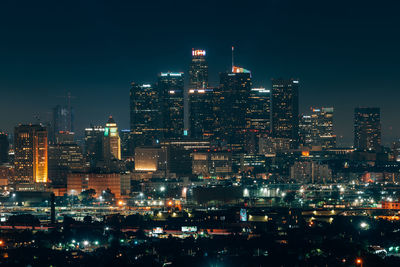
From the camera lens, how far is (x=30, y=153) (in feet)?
544

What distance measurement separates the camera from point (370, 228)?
91.9 metres

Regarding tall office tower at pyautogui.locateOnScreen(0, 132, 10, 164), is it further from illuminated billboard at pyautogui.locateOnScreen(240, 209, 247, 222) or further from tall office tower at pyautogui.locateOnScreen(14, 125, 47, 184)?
illuminated billboard at pyautogui.locateOnScreen(240, 209, 247, 222)

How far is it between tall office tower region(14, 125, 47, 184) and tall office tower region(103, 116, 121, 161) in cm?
2504

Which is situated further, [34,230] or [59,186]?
[59,186]

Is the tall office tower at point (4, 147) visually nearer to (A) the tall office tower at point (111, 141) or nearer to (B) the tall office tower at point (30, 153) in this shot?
(A) the tall office tower at point (111, 141)

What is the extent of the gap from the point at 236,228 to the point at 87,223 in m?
14.3

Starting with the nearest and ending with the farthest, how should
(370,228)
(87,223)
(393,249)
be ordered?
(393,249) → (370,228) → (87,223)

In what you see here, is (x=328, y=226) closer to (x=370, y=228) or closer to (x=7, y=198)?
(x=370, y=228)

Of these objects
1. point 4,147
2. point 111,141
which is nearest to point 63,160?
A: point 111,141

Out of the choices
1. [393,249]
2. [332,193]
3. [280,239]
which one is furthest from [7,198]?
[393,249]

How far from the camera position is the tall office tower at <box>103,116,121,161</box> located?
192125 millimetres

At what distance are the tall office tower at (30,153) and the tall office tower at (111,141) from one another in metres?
25.0

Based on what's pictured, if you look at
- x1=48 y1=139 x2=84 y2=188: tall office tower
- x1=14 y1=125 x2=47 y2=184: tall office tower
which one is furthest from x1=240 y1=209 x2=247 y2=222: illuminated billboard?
x1=48 y1=139 x2=84 y2=188: tall office tower

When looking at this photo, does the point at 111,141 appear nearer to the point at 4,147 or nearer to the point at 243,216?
the point at 4,147
